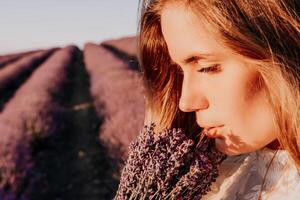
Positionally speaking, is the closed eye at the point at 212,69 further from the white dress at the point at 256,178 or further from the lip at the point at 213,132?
the white dress at the point at 256,178

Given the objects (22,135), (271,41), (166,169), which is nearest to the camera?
(271,41)

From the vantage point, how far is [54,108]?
9930mm

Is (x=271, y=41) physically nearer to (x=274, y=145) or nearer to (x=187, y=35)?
(x=187, y=35)

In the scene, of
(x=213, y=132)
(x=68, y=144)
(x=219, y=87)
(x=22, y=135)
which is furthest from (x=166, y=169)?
(x=68, y=144)

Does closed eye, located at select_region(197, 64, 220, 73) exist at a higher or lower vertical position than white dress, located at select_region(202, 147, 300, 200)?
higher

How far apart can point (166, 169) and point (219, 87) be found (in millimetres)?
288

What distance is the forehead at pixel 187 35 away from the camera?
1.54 metres

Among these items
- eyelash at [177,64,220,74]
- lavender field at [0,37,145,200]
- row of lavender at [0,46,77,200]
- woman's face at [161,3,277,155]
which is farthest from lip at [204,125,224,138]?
row of lavender at [0,46,77,200]

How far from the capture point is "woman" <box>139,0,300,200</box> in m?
1.51

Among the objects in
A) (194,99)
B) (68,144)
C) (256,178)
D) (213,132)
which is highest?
(194,99)

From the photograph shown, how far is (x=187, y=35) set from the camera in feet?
5.13

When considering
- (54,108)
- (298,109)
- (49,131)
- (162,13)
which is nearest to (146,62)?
(162,13)

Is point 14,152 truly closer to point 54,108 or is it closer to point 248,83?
point 54,108

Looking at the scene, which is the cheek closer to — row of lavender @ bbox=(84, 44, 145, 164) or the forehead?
the forehead
